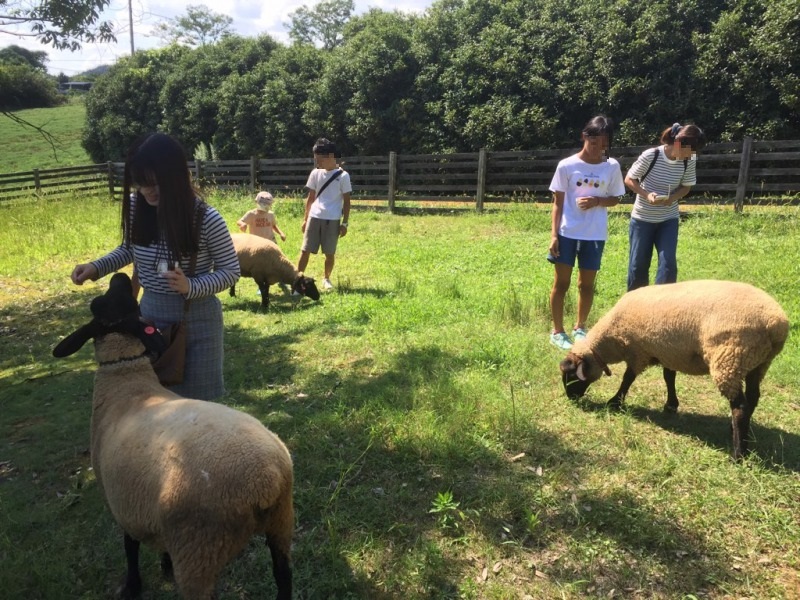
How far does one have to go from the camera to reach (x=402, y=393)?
4.37 m

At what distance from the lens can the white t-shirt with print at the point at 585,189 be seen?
4809 mm

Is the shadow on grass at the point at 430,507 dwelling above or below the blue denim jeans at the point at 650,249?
below

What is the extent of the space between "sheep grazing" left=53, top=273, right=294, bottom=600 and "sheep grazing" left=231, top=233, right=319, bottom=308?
4666 millimetres

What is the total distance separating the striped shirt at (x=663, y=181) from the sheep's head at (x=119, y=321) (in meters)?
4.10

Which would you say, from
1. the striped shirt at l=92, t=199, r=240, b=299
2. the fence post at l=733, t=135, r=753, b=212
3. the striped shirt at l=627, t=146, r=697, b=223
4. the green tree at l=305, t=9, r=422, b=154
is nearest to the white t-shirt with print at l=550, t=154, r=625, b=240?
the striped shirt at l=627, t=146, r=697, b=223

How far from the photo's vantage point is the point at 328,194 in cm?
741

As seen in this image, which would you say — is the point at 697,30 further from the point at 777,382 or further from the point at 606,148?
the point at 777,382

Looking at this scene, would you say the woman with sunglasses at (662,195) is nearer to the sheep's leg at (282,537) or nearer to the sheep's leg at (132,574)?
the sheep's leg at (282,537)

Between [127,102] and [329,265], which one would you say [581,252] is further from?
[127,102]

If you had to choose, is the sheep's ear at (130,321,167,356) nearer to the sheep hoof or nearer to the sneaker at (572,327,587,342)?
the sheep hoof

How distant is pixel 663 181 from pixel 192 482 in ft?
14.9

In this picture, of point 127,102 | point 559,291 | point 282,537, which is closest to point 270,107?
point 127,102

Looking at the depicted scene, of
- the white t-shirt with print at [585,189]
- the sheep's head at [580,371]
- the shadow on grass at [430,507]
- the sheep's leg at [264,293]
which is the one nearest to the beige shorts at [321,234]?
the sheep's leg at [264,293]

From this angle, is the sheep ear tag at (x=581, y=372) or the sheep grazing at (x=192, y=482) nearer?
the sheep grazing at (x=192, y=482)
